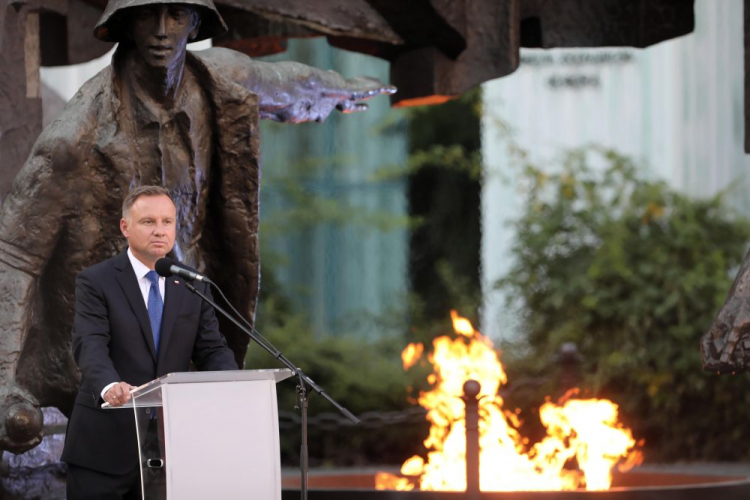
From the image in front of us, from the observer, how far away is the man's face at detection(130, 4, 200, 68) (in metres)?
4.75

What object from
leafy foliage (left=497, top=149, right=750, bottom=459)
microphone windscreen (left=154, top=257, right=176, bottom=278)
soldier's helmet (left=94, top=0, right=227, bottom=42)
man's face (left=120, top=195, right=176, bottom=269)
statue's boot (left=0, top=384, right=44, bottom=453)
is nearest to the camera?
microphone windscreen (left=154, top=257, right=176, bottom=278)

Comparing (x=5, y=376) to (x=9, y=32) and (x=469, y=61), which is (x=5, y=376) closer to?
(x=9, y=32)

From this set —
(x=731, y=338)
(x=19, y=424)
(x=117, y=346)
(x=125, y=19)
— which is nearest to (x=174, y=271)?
(x=117, y=346)

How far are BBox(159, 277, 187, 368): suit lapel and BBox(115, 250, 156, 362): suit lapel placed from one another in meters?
0.03

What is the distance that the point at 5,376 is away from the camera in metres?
4.65

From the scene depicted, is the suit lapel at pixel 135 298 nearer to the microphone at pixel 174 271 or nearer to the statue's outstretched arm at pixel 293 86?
the microphone at pixel 174 271

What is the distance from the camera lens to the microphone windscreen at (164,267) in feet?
12.7

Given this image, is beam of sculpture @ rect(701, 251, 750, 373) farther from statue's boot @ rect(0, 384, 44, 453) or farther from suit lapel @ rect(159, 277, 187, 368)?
statue's boot @ rect(0, 384, 44, 453)

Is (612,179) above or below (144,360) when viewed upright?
above

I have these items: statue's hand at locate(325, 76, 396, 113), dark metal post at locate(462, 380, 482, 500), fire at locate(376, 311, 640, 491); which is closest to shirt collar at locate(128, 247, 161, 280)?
statue's hand at locate(325, 76, 396, 113)

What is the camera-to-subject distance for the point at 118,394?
12.4 ft

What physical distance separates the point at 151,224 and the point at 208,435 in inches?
27.9

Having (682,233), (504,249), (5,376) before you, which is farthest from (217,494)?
(504,249)

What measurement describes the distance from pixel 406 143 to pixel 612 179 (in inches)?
102
